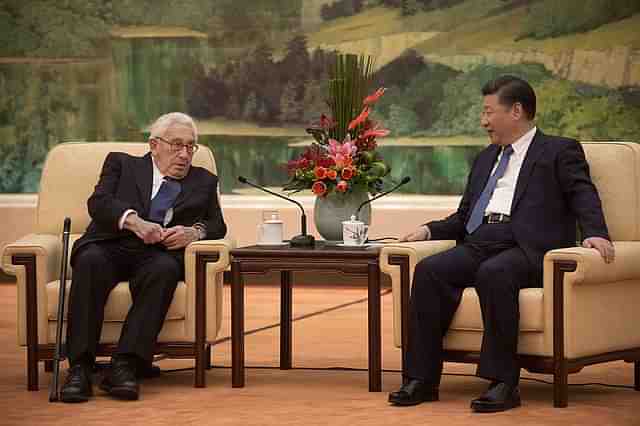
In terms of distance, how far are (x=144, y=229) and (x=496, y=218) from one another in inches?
Result: 54.7

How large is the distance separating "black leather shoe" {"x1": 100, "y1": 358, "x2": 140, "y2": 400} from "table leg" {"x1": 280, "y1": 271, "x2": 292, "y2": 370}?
2.85 feet

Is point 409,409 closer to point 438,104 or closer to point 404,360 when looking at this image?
point 404,360

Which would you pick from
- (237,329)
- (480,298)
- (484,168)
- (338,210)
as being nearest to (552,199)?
A: (484,168)

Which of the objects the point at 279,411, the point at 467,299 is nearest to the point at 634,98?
the point at 467,299

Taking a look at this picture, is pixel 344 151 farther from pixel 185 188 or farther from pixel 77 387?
pixel 77 387

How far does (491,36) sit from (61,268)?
4937 millimetres

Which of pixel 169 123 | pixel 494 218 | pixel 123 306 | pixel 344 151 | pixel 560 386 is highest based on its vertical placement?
pixel 169 123

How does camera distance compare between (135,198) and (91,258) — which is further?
(135,198)

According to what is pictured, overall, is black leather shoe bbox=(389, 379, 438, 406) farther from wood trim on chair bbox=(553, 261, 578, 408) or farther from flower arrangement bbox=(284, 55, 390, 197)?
flower arrangement bbox=(284, 55, 390, 197)

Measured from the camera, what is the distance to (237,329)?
4.97 metres

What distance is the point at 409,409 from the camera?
4.42 metres

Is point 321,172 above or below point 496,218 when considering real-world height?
above

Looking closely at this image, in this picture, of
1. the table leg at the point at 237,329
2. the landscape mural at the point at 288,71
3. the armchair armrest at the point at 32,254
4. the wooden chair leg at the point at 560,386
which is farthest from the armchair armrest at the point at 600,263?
the landscape mural at the point at 288,71

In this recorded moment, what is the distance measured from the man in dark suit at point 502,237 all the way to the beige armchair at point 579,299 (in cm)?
7
